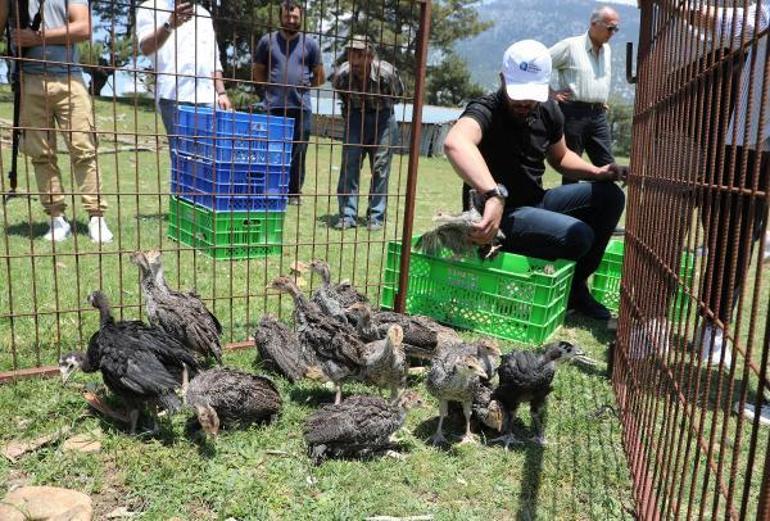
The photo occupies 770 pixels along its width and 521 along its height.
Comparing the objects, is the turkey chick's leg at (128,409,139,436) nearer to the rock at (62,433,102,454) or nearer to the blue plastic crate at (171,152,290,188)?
the rock at (62,433,102,454)

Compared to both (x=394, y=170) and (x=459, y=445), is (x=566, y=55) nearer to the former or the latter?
(x=459, y=445)

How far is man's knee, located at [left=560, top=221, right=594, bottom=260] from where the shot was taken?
5.48 meters

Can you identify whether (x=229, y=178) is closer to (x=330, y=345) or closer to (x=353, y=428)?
(x=330, y=345)

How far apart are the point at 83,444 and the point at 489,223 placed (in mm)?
3141

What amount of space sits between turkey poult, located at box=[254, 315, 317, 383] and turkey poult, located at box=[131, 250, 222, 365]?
303mm

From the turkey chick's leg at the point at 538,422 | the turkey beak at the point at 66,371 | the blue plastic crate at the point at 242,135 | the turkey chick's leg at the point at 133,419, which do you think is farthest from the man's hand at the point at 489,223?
the turkey beak at the point at 66,371

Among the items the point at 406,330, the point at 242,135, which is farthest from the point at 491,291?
the point at 242,135

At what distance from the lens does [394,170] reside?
15.2 metres

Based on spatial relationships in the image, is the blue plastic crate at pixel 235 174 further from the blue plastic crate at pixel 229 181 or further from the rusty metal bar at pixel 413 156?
the rusty metal bar at pixel 413 156

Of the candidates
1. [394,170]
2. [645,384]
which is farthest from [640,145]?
[394,170]

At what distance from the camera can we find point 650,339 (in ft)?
10.9

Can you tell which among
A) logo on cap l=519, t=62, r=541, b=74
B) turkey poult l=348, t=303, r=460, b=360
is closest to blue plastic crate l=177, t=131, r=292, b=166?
turkey poult l=348, t=303, r=460, b=360

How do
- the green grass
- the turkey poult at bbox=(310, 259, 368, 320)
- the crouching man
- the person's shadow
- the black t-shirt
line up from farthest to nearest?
the person's shadow, the black t-shirt, the crouching man, the turkey poult at bbox=(310, 259, 368, 320), the green grass

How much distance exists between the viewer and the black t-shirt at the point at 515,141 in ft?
17.8
